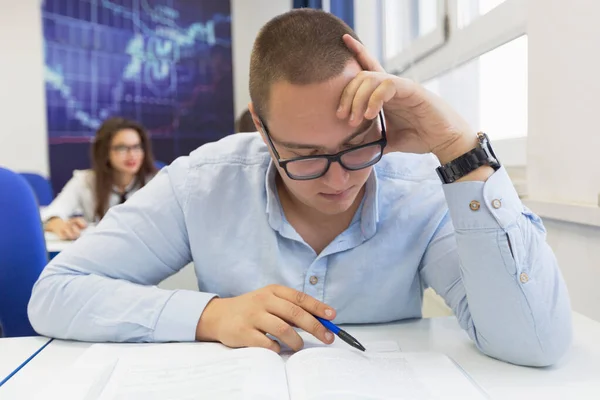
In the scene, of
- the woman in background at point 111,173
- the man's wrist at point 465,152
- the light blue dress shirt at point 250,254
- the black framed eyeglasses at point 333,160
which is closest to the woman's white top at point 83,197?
the woman in background at point 111,173

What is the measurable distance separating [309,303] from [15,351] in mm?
469

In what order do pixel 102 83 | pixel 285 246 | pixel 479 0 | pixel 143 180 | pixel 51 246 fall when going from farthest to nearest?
pixel 102 83 < pixel 143 180 < pixel 51 246 < pixel 479 0 < pixel 285 246

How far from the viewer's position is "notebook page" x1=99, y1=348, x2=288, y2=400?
0.65m

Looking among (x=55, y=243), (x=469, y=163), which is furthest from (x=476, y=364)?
(x=55, y=243)

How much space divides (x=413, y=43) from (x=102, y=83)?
9.71 ft

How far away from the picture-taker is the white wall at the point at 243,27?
4.73 meters

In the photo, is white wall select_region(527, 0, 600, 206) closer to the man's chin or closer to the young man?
the young man

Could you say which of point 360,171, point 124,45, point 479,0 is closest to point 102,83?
point 124,45

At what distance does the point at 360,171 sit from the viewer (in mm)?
906

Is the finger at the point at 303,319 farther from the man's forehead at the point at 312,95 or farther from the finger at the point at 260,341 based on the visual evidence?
the man's forehead at the point at 312,95

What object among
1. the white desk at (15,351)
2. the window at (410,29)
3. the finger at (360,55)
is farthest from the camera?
the window at (410,29)

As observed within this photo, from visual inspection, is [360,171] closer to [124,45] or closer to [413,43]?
[413,43]

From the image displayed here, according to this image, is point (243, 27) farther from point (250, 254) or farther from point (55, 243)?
point (250, 254)

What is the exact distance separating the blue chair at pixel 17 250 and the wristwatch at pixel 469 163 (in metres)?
1.19
